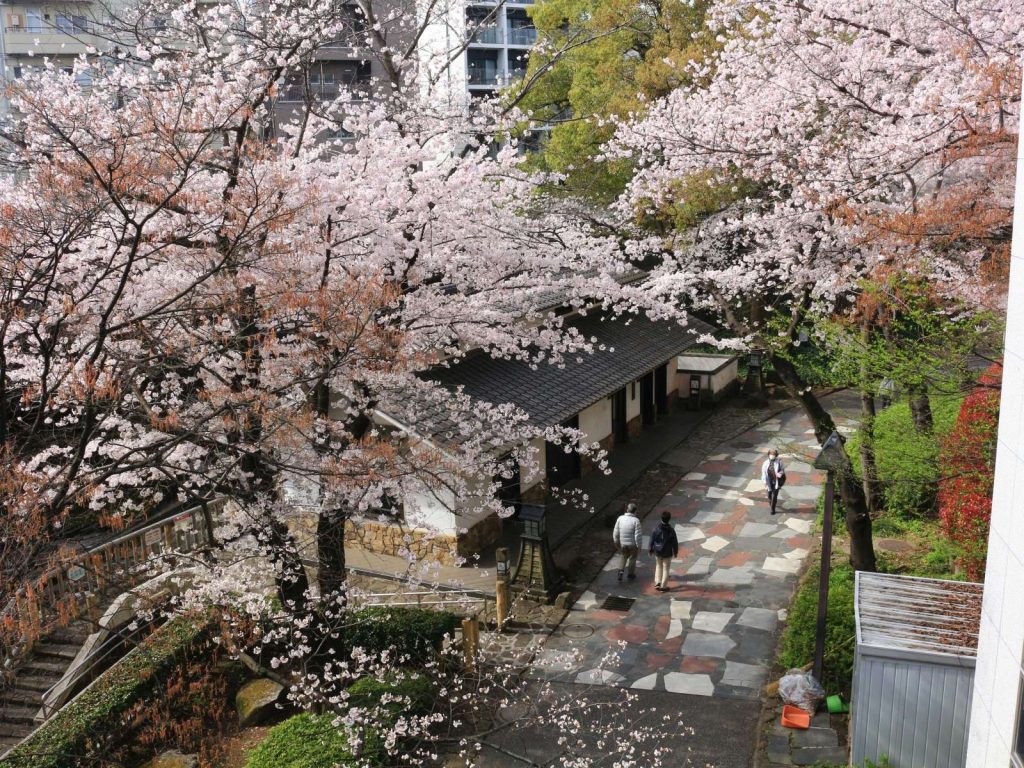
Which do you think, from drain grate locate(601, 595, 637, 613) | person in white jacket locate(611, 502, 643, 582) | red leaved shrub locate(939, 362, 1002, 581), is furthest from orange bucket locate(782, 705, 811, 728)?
person in white jacket locate(611, 502, 643, 582)

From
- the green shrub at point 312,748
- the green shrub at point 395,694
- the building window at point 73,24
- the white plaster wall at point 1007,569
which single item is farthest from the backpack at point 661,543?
the building window at point 73,24

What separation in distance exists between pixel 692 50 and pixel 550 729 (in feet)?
51.1

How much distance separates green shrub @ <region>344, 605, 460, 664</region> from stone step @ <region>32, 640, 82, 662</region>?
416 centimetres

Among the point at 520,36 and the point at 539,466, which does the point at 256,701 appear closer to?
the point at 539,466

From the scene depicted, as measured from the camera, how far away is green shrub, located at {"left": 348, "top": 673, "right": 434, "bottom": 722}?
10070 mm

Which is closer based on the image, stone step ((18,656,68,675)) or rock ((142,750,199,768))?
rock ((142,750,199,768))

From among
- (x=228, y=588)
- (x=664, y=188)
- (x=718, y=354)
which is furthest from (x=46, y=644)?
(x=718, y=354)

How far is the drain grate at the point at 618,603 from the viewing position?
46.8ft

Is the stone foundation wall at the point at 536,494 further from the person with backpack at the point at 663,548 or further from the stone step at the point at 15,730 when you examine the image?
the stone step at the point at 15,730

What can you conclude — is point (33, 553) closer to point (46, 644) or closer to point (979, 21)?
point (46, 644)

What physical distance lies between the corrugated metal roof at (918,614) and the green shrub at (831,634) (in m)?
1.36

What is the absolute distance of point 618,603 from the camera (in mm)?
14406

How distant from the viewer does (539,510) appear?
14.2 m

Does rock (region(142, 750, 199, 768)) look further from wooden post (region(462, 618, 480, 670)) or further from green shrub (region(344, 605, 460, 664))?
wooden post (region(462, 618, 480, 670))
